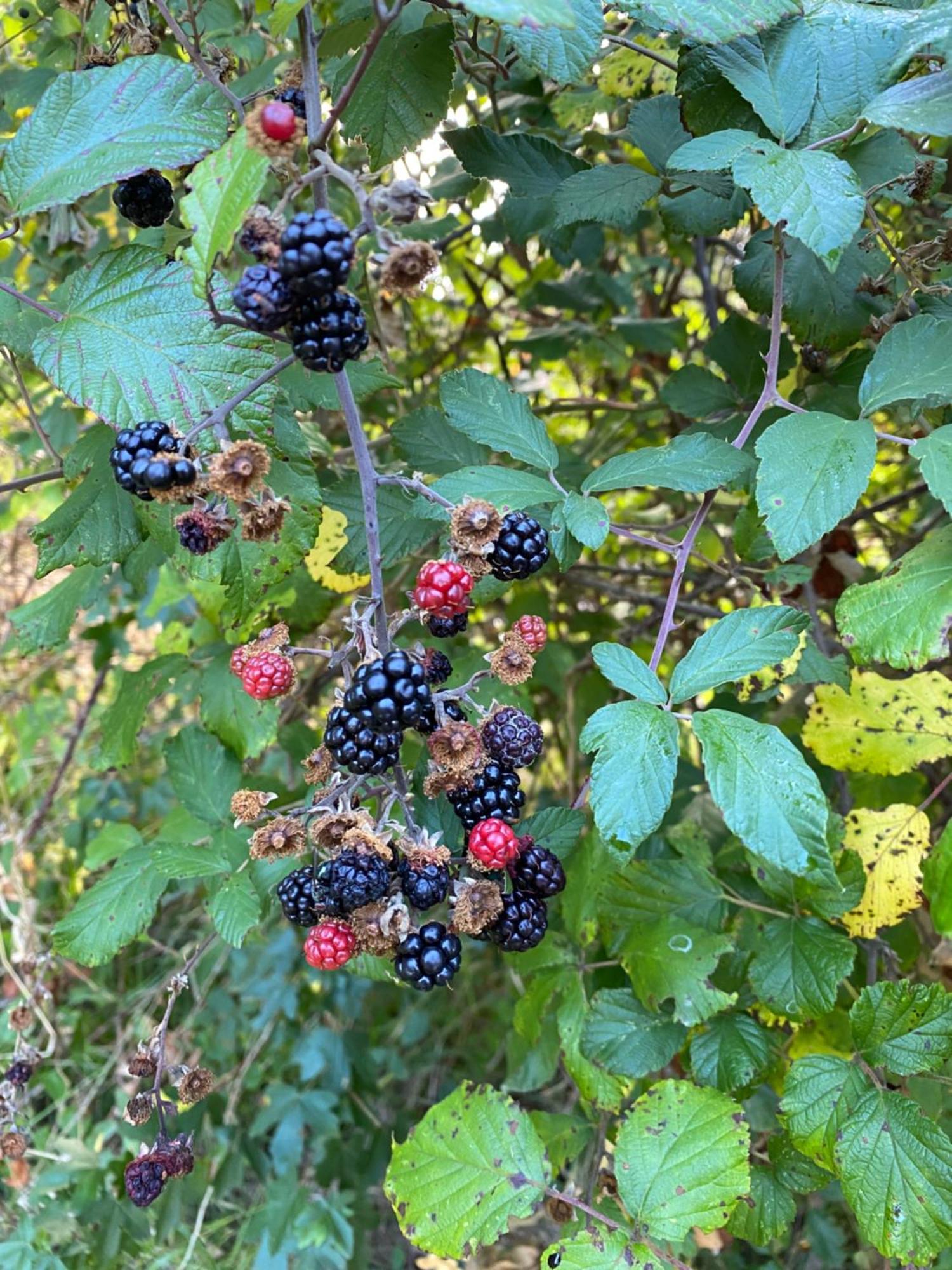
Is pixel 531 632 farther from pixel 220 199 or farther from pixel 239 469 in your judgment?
pixel 220 199

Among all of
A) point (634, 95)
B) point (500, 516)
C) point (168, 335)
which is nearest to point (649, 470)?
point (500, 516)

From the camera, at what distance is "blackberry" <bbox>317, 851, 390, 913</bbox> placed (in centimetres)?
80

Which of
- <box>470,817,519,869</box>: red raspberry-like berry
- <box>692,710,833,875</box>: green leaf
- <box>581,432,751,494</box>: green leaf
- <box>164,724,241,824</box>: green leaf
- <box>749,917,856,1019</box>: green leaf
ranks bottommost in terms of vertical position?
<box>749,917,856,1019</box>: green leaf

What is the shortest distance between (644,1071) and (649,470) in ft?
2.39

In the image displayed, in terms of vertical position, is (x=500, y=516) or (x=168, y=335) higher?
(x=168, y=335)

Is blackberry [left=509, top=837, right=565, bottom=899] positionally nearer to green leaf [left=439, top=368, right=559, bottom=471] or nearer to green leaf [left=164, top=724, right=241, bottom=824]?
green leaf [left=439, top=368, right=559, bottom=471]

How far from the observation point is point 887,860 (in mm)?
1167

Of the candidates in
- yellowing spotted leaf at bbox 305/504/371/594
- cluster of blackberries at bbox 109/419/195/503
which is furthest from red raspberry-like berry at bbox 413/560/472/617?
yellowing spotted leaf at bbox 305/504/371/594

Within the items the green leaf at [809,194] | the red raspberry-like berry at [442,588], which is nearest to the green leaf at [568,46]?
the green leaf at [809,194]

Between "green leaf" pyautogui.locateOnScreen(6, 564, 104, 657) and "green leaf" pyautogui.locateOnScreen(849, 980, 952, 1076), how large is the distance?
1217 millimetres

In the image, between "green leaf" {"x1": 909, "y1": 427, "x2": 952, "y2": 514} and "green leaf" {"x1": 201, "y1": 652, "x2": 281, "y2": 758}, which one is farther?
"green leaf" {"x1": 201, "y1": 652, "x2": 281, "y2": 758}

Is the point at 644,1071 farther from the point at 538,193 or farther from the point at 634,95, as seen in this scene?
the point at 634,95

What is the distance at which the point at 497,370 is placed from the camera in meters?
2.64

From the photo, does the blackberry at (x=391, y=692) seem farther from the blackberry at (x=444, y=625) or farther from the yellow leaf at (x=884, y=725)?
the yellow leaf at (x=884, y=725)
